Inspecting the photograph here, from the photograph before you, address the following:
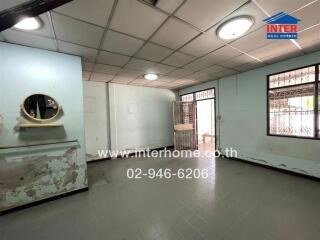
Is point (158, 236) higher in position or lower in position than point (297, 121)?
lower

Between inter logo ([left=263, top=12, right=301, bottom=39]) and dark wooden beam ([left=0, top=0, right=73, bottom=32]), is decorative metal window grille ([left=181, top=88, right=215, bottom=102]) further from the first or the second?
dark wooden beam ([left=0, top=0, right=73, bottom=32])

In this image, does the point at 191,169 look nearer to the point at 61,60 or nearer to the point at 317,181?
the point at 317,181

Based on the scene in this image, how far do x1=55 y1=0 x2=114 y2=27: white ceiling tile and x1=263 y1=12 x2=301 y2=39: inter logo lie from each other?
6.31 ft

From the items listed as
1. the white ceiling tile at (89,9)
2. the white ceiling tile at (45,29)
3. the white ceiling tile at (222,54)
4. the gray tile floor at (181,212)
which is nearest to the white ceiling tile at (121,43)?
the white ceiling tile at (89,9)

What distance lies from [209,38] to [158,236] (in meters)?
2.78

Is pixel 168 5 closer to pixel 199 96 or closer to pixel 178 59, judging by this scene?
pixel 178 59

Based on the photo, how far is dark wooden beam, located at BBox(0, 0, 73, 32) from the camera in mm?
886

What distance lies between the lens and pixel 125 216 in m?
2.09

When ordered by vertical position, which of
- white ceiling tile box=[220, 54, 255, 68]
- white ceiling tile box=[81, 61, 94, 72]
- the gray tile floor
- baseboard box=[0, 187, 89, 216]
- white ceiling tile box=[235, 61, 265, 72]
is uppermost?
white ceiling tile box=[235, 61, 265, 72]

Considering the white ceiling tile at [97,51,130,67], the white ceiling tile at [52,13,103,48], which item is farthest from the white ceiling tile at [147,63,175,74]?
the white ceiling tile at [52,13,103,48]

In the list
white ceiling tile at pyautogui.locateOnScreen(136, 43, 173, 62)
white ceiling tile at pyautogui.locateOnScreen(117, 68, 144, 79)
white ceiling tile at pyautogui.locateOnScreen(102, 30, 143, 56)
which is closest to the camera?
white ceiling tile at pyautogui.locateOnScreen(102, 30, 143, 56)

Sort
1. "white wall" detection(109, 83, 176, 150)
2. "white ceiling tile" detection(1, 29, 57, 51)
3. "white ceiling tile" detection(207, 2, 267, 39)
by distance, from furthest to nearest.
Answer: "white wall" detection(109, 83, 176, 150)
"white ceiling tile" detection(1, 29, 57, 51)
"white ceiling tile" detection(207, 2, 267, 39)

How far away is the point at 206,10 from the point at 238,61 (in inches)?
80.5

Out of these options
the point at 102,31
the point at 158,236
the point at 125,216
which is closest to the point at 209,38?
the point at 102,31
